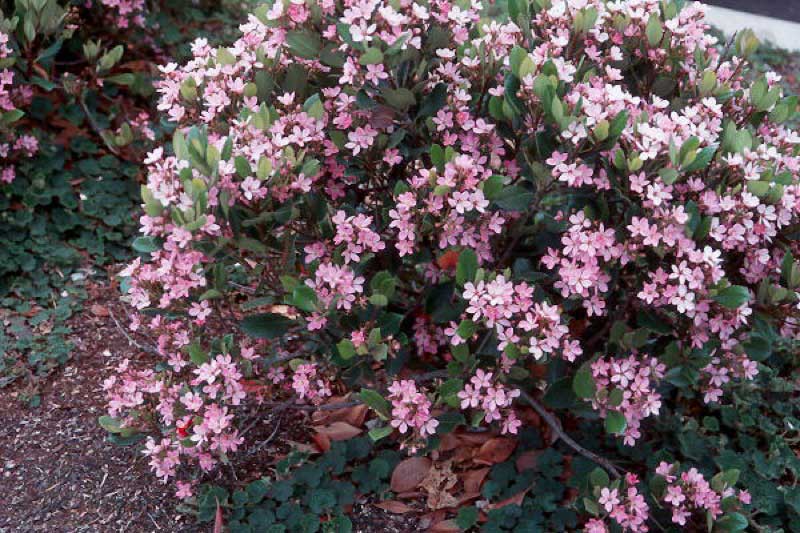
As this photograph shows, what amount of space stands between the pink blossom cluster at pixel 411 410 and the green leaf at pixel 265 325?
327 mm

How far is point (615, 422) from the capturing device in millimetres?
2170

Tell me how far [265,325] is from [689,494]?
3.94 ft

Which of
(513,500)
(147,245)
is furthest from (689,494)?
(147,245)

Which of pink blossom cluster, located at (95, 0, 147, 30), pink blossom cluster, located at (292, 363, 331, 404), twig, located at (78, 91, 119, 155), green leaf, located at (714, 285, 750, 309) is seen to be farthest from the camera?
pink blossom cluster, located at (95, 0, 147, 30)

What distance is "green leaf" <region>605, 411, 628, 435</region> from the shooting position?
215cm

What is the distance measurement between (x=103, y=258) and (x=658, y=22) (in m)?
2.36

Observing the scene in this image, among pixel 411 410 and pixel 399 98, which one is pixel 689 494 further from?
pixel 399 98

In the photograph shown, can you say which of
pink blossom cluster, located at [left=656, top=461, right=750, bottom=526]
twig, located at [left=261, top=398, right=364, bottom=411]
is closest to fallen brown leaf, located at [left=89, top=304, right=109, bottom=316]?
twig, located at [left=261, top=398, right=364, bottom=411]

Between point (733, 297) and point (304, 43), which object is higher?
point (304, 43)

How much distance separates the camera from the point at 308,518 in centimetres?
249

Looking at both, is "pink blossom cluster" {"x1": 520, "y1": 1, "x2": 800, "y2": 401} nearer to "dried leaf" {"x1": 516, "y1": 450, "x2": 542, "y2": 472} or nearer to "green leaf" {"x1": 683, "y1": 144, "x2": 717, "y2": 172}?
"green leaf" {"x1": 683, "y1": 144, "x2": 717, "y2": 172}

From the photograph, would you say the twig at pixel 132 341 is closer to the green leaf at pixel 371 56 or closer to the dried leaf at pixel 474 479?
the dried leaf at pixel 474 479

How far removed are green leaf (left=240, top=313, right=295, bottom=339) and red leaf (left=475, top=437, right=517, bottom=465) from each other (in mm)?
824

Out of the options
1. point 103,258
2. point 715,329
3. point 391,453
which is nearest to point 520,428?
point 391,453
